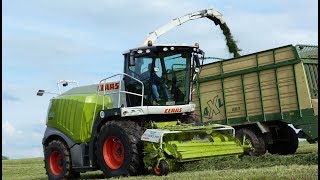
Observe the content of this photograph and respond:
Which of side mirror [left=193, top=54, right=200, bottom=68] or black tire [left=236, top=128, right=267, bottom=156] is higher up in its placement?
side mirror [left=193, top=54, right=200, bottom=68]

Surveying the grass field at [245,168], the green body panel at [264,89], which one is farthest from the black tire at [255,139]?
the grass field at [245,168]

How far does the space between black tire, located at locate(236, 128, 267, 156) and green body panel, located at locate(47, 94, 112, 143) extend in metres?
4.99

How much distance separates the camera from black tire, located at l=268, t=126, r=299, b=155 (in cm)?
1588

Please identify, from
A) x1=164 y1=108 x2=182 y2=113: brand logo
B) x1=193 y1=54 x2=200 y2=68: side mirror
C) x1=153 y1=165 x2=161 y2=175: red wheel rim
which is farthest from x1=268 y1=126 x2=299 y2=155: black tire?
x1=153 y1=165 x2=161 y2=175: red wheel rim

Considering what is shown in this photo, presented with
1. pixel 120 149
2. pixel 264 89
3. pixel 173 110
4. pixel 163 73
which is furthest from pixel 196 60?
pixel 264 89

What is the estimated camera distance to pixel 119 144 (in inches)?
431

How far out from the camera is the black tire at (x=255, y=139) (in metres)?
15.1

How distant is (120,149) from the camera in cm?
1095

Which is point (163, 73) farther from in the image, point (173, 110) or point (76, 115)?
point (76, 115)

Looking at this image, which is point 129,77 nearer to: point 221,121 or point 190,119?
point 190,119

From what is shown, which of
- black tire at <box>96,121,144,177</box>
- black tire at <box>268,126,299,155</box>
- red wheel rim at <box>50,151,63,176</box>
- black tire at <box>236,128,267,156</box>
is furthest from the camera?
black tire at <box>268,126,299,155</box>

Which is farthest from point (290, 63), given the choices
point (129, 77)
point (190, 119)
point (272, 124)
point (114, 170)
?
point (114, 170)

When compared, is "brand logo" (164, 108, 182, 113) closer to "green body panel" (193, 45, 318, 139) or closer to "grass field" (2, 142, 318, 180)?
"grass field" (2, 142, 318, 180)

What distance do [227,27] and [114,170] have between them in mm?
9578
